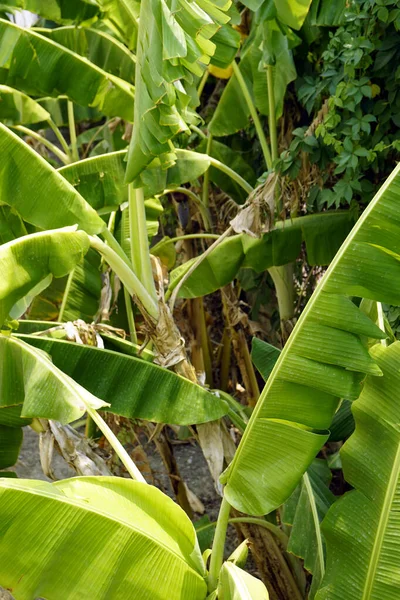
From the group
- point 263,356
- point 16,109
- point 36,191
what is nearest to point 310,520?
point 263,356

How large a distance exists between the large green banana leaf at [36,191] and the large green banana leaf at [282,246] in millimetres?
754

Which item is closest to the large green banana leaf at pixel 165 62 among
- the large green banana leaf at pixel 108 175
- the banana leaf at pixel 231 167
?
Answer: the large green banana leaf at pixel 108 175

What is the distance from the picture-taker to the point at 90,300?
3.59 metres

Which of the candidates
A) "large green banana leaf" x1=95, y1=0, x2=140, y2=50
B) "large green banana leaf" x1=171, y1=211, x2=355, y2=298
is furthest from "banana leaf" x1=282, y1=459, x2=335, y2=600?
"large green banana leaf" x1=95, y1=0, x2=140, y2=50

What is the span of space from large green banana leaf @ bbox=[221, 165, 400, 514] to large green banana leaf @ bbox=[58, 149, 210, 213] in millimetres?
1307

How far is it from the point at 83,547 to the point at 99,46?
282cm

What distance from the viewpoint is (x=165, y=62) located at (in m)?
2.03

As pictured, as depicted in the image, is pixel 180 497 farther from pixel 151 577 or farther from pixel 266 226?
pixel 151 577

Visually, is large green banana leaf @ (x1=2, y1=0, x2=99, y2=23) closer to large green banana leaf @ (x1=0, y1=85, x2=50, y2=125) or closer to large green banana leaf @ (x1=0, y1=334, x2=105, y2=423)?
large green banana leaf @ (x1=0, y1=85, x2=50, y2=125)

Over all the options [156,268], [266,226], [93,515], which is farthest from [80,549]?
[266,226]

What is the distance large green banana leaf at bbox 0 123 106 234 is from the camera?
101 inches

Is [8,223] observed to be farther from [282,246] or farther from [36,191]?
Answer: [282,246]

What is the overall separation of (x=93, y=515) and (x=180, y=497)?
7.45ft

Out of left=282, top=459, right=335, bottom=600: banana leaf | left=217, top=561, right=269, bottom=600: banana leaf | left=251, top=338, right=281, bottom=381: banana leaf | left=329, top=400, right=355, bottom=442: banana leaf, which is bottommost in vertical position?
left=282, top=459, right=335, bottom=600: banana leaf
